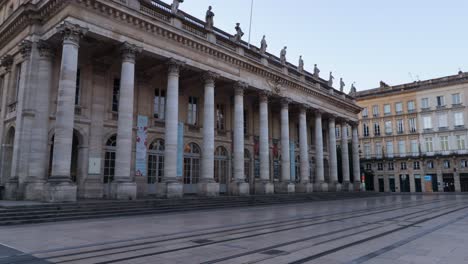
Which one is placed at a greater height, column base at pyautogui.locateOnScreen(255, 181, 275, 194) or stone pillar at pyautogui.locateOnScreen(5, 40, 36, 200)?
stone pillar at pyautogui.locateOnScreen(5, 40, 36, 200)

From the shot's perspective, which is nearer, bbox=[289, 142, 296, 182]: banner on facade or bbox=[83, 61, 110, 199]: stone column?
bbox=[83, 61, 110, 199]: stone column

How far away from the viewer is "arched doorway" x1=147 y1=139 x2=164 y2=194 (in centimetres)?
2240

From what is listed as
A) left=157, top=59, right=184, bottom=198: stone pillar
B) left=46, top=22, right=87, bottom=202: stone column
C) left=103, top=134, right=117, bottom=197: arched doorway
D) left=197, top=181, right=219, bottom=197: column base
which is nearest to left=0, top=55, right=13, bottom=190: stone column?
→ left=103, top=134, right=117, bottom=197: arched doorway

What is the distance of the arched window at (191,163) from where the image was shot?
24.8m

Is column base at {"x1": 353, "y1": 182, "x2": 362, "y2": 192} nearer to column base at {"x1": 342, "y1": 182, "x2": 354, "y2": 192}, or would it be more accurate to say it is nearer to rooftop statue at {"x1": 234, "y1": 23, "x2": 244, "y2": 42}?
column base at {"x1": 342, "y1": 182, "x2": 354, "y2": 192}

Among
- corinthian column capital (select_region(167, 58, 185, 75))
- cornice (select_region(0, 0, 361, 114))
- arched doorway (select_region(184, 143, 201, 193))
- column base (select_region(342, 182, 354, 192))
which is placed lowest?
column base (select_region(342, 182, 354, 192))

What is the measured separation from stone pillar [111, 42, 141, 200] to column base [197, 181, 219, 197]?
5.00 meters

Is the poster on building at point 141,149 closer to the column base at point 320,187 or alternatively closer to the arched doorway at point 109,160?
the arched doorway at point 109,160

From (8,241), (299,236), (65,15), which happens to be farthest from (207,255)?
(65,15)

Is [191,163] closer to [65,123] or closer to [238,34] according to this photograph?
[238,34]

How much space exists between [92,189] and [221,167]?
34.6 ft

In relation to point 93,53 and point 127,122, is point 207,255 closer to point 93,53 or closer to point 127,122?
point 127,122

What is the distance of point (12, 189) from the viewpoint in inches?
695

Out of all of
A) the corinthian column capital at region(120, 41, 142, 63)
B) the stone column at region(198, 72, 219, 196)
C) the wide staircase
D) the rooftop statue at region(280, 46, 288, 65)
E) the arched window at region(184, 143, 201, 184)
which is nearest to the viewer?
the wide staircase
